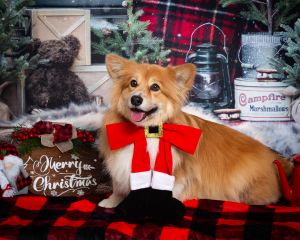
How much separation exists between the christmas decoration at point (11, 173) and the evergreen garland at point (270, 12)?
5.08 feet

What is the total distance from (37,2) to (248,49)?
1.34m

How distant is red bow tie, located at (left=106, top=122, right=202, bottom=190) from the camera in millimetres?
2256

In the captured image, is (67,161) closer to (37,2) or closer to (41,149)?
(41,149)

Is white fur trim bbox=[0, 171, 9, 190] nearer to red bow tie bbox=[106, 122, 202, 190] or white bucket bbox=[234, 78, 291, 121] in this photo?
red bow tie bbox=[106, 122, 202, 190]

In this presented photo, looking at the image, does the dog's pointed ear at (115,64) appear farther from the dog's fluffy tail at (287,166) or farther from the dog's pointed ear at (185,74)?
the dog's fluffy tail at (287,166)

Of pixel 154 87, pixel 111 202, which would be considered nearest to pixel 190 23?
pixel 154 87

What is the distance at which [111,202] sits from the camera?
242 centimetres

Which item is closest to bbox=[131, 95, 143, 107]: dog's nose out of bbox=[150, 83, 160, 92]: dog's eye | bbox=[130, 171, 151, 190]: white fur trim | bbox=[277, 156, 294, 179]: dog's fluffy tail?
bbox=[150, 83, 160, 92]: dog's eye

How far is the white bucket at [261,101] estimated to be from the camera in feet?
9.25

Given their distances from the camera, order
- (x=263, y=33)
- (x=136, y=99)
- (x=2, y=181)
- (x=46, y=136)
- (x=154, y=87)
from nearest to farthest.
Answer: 1. (x=136, y=99)
2. (x=154, y=87)
3. (x=2, y=181)
4. (x=46, y=136)
5. (x=263, y=33)

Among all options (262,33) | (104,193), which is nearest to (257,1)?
(262,33)

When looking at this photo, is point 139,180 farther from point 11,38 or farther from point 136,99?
point 11,38

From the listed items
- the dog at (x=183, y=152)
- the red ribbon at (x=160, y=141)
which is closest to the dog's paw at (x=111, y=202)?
→ the dog at (x=183, y=152)

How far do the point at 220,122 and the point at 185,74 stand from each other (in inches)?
28.4
